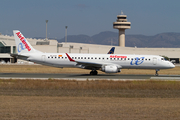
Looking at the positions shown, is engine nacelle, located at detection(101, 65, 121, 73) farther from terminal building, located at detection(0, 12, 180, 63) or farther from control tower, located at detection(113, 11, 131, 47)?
control tower, located at detection(113, 11, 131, 47)

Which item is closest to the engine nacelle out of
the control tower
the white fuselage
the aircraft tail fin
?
the white fuselage

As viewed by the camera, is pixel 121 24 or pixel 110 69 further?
pixel 121 24

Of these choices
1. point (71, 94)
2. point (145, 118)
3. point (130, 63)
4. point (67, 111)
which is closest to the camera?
point (145, 118)

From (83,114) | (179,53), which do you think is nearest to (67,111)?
(83,114)

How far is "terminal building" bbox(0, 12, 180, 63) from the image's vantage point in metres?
93.1

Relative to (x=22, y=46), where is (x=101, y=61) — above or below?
below

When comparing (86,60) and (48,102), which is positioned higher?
(86,60)

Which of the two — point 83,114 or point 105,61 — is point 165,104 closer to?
point 83,114

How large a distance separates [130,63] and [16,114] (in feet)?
84.1

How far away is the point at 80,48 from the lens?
108750mm

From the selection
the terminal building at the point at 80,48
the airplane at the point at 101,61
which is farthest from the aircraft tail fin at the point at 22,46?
the terminal building at the point at 80,48

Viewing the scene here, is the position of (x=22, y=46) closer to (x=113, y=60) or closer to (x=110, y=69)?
(x=113, y=60)

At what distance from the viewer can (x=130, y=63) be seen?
1401 inches

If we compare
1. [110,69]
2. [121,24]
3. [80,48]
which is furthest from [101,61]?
[121,24]
